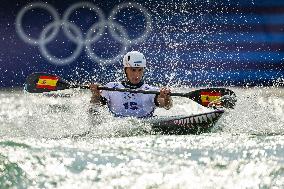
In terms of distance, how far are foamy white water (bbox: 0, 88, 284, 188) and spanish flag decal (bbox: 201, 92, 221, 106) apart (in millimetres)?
333

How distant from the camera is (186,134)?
8.95 m

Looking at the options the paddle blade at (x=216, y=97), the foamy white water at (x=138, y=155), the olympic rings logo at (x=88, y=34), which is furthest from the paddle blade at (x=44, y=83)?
the olympic rings logo at (x=88, y=34)

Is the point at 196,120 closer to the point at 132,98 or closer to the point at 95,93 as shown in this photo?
the point at 132,98

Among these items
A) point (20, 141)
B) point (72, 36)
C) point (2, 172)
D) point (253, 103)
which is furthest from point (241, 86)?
point (2, 172)

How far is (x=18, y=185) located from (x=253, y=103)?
8669 mm

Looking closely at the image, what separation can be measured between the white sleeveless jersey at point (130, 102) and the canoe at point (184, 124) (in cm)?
A: 65

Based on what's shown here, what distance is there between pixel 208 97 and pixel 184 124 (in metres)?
1.02

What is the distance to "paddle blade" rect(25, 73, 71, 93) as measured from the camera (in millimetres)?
10516

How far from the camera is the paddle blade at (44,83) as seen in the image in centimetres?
1052

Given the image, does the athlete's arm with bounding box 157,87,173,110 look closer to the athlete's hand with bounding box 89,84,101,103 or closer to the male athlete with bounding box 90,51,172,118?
the male athlete with bounding box 90,51,172,118

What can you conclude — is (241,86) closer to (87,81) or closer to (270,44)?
(270,44)

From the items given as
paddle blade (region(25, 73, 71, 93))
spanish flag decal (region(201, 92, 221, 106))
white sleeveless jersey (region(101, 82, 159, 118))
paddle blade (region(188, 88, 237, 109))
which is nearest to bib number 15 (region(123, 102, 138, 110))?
white sleeveless jersey (region(101, 82, 159, 118))

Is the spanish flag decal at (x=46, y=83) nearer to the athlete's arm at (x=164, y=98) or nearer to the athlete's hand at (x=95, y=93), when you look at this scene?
the athlete's hand at (x=95, y=93)

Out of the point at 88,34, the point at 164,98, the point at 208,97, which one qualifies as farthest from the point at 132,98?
the point at 88,34
